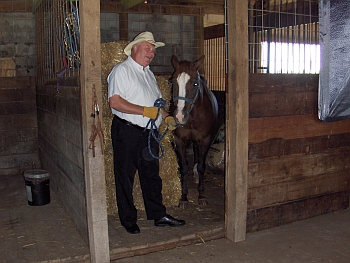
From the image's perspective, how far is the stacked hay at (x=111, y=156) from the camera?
373 centimetres

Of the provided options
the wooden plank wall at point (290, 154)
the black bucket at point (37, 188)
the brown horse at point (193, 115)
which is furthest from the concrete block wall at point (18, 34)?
the wooden plank wall at point (290, 154)

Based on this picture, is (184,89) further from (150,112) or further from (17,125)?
(17,125)

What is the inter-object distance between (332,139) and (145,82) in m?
1.95

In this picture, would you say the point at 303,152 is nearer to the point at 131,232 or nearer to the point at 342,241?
the point at 342,241

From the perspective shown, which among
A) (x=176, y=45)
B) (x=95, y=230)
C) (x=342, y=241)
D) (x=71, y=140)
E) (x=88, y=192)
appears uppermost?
(x=176, y=45)

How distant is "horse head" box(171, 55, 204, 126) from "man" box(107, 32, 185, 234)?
0.29 metres

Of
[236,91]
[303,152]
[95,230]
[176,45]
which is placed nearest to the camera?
[95,230]

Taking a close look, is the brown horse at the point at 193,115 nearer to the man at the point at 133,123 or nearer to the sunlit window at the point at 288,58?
the man at the point at 133,123

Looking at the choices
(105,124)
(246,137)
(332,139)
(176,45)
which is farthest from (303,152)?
(176,45)

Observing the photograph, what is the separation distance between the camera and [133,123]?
3.11 meters

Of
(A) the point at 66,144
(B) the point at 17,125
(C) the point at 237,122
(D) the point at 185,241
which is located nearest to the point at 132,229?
(D) the point at 185,241

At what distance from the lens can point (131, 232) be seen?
3.21 meters

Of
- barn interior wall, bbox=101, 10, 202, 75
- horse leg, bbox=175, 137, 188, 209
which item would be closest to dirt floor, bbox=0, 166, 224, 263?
horse leg, bbox=175, 137, 188, 209

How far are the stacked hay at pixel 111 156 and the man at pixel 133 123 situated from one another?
557 millimetres
